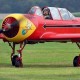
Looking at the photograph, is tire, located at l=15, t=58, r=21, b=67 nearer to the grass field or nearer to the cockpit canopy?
the grass field

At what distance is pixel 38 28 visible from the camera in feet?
85.7

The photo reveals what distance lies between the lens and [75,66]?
26.7 m

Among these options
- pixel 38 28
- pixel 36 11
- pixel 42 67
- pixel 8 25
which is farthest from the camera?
pixel 36 11

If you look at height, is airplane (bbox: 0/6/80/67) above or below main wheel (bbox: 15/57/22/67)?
above

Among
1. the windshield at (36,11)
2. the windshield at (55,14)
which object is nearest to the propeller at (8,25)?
the windshield at (36,11)

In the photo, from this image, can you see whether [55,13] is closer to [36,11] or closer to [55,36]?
[36,11]

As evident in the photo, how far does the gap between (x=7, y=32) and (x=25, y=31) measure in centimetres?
77

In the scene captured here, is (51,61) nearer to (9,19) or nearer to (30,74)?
(9,19)

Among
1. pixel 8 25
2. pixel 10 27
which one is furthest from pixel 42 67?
pixel 8 25

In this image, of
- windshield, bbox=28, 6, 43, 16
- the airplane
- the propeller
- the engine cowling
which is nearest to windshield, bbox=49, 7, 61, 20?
the airplane

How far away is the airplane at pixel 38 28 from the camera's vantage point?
25.7 meters

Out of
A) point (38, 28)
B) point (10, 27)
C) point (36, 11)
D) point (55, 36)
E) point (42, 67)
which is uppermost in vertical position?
point (36, 11)

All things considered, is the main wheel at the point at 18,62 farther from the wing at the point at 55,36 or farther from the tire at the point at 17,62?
the wing at the point at 55,36

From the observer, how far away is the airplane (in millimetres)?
25652
